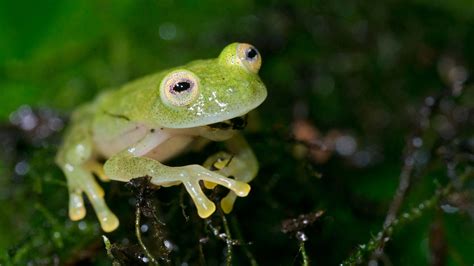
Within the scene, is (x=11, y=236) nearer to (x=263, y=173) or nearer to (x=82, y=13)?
(x=263, y=173)

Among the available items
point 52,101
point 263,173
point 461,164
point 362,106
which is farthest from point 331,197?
point 52,101

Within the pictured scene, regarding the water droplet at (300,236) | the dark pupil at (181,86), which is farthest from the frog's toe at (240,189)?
the dark pupil at (181,86)

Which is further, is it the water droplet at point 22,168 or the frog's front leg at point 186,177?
the water droplet at point 22,168

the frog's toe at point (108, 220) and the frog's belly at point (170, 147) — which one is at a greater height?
the frog's belly at point (170, 147)

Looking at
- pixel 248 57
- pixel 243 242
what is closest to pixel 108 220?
pixel 243 242

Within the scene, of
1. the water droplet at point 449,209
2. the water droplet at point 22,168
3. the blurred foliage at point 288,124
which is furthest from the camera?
the water droplet at point 22,168

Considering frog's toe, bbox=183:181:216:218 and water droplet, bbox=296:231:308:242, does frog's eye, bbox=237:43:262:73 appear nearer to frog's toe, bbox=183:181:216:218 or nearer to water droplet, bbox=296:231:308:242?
frog's toe, bbox=183:181:216:218

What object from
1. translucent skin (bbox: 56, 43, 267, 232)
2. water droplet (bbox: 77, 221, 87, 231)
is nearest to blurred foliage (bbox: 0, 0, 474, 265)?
water droplet (bbox: 77, 221, 87, 231)

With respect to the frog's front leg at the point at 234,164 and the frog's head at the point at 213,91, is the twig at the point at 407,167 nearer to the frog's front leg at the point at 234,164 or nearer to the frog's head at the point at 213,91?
the frog's front leg at the point at 234,164
